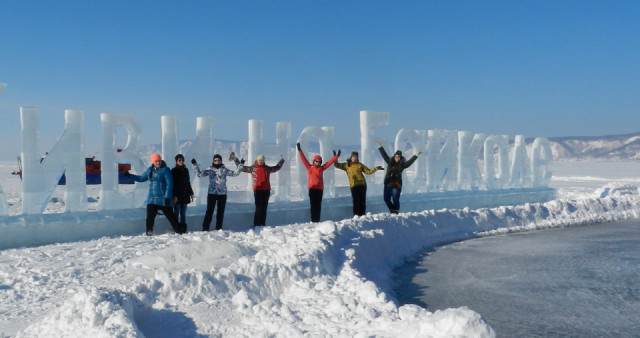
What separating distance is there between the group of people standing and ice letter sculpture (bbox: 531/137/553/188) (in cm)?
865

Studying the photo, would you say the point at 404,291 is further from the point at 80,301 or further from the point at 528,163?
the point at 528,163

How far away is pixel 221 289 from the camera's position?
18.9ft

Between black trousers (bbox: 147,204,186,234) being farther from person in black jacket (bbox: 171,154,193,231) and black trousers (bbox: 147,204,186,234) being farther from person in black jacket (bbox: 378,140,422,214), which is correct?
person in black jacket (bbox: 378,140,422,214)

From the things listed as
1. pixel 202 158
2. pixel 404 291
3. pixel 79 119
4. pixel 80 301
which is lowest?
pixel 404 291

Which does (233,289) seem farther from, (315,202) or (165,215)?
(315,202)

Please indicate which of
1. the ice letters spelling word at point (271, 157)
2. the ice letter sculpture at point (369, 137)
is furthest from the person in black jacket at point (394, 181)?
the ice letters spelling word at point (271, 157)

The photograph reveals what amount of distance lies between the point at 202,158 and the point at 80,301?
6922 millimetres

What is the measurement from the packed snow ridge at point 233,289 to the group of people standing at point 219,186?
61cm

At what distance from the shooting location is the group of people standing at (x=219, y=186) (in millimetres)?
9633

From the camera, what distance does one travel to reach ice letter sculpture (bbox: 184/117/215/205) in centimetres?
1136

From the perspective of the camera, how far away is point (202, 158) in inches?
449

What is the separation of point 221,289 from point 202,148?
6.05m

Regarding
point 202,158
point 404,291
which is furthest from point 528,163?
point 404,291

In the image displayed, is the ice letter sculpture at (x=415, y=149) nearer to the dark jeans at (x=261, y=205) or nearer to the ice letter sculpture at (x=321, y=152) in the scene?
the ice letter sculpture at (x=321, y=152)
